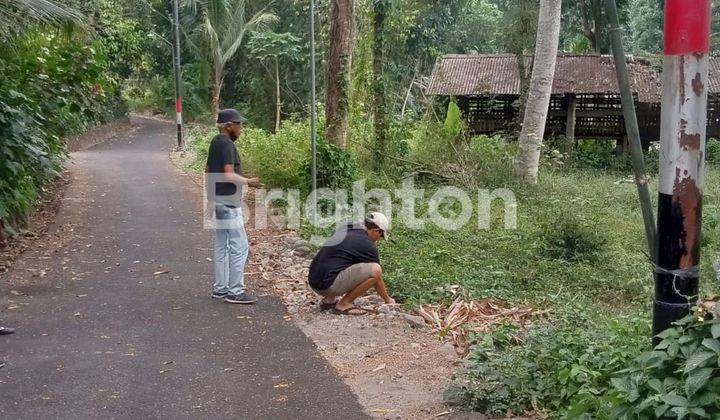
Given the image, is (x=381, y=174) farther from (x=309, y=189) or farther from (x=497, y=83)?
(x=497, y=83)

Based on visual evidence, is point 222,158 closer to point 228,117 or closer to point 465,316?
point 228,117

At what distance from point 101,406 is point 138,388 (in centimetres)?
37

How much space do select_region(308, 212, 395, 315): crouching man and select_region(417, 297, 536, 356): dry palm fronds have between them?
0.59 metres

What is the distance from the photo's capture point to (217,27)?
3272 cm

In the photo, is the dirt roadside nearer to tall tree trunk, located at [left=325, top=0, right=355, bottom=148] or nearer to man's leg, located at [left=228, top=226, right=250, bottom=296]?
man's leg, located at [left=228, top=226, right=250, bottom=296]

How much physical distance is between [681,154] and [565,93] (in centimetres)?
1983

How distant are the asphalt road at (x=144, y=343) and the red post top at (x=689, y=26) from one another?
9.78ft

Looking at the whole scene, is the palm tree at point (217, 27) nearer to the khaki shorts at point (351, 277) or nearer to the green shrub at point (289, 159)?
the green shrub at point (289, 159)

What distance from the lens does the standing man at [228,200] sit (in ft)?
25.1

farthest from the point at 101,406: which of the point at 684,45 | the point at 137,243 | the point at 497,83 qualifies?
the point at 497,83

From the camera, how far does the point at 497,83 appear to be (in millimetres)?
23406

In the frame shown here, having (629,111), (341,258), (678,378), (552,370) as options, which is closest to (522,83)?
(341,258)

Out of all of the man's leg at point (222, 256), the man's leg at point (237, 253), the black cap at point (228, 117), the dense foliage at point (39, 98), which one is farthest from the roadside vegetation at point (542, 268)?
the dense foliage at point (39, 98)

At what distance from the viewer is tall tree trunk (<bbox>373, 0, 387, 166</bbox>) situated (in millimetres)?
16062
